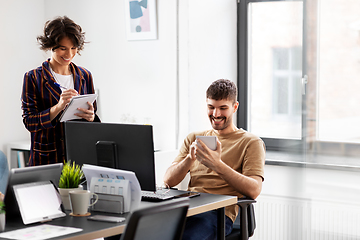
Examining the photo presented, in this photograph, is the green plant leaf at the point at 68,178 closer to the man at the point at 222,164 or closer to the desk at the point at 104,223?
the desk at the point at 104,223

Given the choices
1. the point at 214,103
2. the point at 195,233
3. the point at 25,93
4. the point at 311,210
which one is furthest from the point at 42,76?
the point at 311,210

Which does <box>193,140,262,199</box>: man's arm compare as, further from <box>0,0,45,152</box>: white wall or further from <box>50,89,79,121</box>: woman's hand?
<box>0,0,45,152</box>: white wall

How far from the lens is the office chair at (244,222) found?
2254 mm

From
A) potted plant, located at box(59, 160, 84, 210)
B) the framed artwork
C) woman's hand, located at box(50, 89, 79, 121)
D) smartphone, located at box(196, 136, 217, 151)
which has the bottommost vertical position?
potted plant, located at box(59, 160, 84, 210)

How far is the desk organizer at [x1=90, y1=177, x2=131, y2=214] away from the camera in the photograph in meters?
1.88

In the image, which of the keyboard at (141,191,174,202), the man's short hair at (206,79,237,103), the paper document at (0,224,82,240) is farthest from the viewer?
the man's short hair at (206,79,237,103)

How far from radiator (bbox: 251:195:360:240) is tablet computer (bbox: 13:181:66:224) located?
1.82 meters

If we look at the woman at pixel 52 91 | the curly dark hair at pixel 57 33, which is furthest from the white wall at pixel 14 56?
the curly dark hair at pixel 57 33

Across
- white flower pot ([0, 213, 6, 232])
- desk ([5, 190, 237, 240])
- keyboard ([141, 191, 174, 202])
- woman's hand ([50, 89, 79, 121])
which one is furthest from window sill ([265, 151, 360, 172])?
white flower pot ([0, 213, 6, 232])

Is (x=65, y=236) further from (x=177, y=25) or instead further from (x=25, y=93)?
(x=177, y=25)

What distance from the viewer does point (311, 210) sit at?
3.14 metres

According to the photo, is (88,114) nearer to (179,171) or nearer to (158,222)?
(179,171)

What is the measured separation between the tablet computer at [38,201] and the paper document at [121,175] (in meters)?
0.16

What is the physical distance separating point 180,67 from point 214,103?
1263 millimetres
